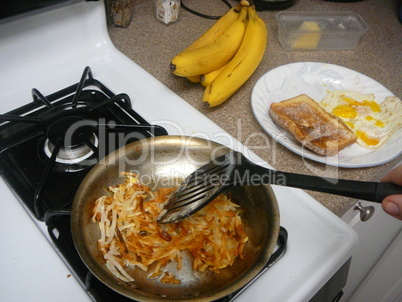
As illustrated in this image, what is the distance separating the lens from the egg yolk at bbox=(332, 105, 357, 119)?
0.81 m

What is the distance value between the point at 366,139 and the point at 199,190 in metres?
0.44

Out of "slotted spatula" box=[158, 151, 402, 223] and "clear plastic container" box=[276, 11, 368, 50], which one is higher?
"clear plastic container" box=[276, 11, 368, 50]

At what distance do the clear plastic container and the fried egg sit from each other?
223mm

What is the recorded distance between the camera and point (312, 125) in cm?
74

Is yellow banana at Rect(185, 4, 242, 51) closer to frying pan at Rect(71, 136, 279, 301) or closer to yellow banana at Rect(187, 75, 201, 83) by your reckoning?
yellow banana at Rect(187, 75, 201, 83)

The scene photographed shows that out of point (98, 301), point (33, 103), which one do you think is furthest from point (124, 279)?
point (33, 103)

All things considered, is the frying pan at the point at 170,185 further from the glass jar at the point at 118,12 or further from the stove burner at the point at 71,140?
the glass jar at the point at 118,12

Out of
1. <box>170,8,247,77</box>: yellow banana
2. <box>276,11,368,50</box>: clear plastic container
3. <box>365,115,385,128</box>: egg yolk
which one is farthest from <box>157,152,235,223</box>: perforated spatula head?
<box>276,11,368,50</box>: clear plastic container

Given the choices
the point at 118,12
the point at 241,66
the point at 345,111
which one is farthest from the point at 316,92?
the point at 118,12

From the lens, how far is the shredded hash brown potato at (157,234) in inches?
20.0

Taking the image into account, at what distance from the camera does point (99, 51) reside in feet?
2.92

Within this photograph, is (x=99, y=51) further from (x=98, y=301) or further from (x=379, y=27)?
(x=379, y=27)

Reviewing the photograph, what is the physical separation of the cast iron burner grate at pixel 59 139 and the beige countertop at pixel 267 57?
19cm

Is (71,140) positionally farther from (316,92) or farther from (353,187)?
(316,92)
